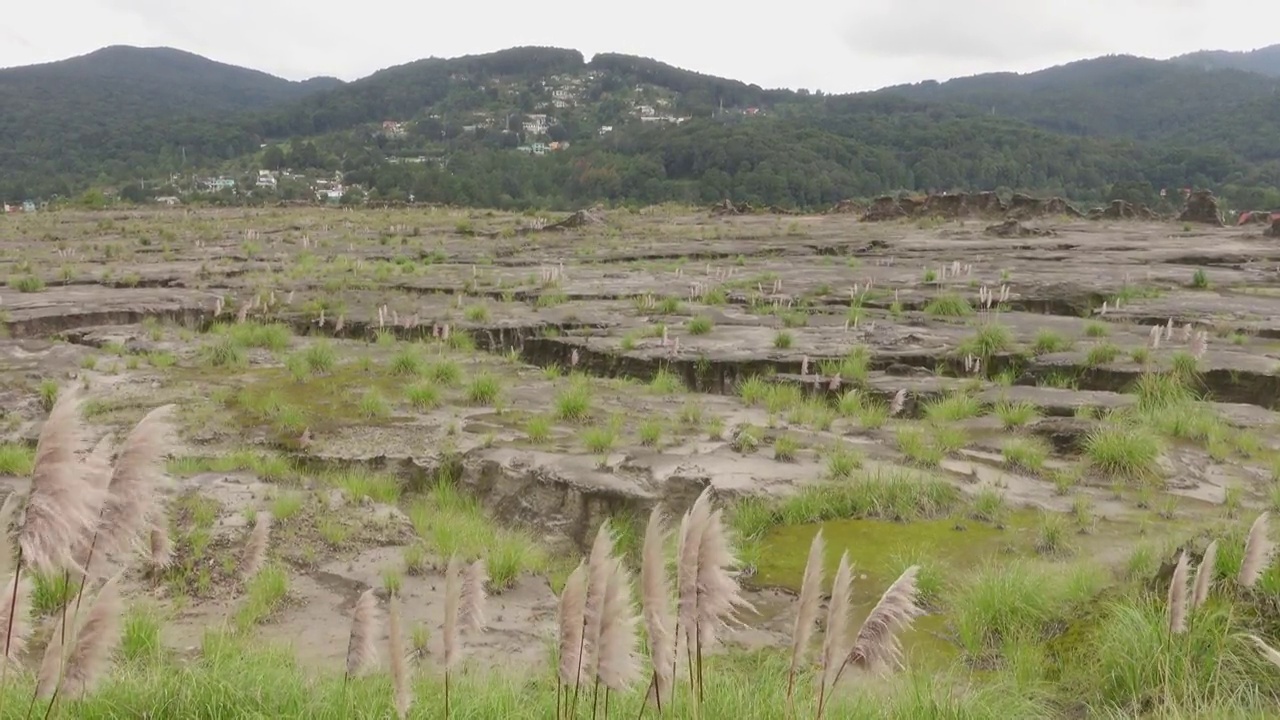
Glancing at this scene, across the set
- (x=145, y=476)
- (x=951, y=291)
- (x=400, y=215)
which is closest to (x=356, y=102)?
(x=400, y=215)

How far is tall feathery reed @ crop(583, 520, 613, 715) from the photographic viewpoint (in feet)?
6.59

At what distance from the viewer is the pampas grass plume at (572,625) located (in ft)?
6.55

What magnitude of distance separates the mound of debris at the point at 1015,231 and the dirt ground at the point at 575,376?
7.03m

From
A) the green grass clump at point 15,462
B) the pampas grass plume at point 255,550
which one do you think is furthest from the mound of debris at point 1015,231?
the pampas grass plume at point 255,550

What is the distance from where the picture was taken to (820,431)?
333 inches

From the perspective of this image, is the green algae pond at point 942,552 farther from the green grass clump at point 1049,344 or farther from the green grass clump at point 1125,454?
the green grass clump at point 1049,344

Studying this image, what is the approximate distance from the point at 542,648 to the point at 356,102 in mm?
199729

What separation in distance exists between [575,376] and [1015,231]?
83.5 ft

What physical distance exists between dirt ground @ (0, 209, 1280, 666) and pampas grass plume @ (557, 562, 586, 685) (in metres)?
2.31

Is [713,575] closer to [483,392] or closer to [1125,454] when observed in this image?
[1125,454]

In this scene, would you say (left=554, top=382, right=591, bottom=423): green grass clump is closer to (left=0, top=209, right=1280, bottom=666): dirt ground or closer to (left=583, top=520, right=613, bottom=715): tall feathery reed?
(left=0, top=209, right=1280, bottom=666): dirt ground

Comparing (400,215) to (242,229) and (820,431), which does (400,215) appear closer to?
(242,229)

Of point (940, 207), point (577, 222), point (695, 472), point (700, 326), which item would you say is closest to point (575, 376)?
point (700, 326)

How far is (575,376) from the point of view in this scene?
10875 millimetres
